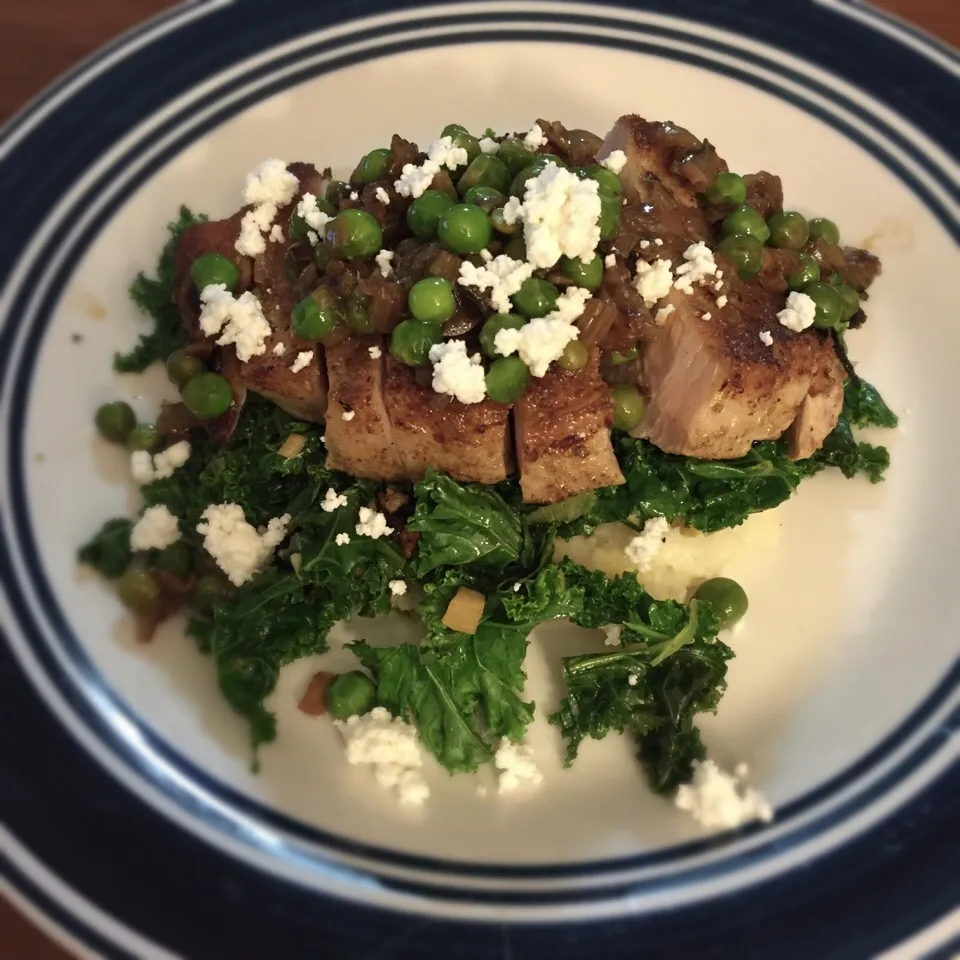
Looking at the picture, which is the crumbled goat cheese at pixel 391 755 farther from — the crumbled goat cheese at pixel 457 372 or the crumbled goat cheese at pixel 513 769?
the crumbled goat cheese at pixel 457 372

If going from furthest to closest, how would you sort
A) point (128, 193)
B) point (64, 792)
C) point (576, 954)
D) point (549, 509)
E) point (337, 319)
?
point (128, 193)
point (549, 509)
point (337, 319)
point (64, 792)
point (576, 954)

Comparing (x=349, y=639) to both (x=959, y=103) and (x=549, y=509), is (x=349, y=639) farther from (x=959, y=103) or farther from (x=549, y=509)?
(x=959, y=103)

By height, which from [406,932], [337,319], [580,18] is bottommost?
[406,932]

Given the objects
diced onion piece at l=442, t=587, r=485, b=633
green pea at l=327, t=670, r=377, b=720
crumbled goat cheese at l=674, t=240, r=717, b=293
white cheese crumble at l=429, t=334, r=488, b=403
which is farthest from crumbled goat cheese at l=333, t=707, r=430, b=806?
crumbled goat cheese at l=674, t=240, r=717, b=293

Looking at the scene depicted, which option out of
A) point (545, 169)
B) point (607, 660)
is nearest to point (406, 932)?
point (607, 660)

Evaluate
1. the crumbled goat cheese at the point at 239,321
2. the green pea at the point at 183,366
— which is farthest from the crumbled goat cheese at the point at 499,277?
the green pea at the point at 183,366

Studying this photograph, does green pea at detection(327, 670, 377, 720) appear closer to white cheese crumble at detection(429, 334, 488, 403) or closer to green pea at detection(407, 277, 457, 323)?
white cheese crumble at detection(429, 334, 488, 403)
